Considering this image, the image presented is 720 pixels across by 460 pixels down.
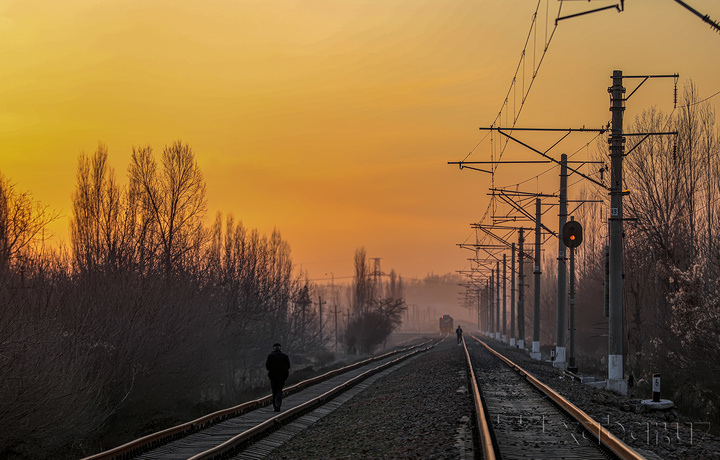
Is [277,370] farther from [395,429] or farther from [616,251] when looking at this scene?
[616,251]

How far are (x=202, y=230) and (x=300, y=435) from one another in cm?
3259

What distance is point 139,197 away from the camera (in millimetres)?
45781

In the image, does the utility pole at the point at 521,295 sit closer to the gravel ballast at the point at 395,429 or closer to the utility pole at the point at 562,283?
the utility pole at the point at 562,283

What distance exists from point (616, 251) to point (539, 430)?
12.4m

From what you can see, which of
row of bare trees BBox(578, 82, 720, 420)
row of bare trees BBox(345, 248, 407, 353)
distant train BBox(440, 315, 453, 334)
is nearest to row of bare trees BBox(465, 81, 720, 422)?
row of bare trees BBox(578, 82, 720, 420)

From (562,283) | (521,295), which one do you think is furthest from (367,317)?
(562,283)

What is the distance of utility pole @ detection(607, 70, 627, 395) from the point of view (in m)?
25.0

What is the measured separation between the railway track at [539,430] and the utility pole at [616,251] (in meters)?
4.17

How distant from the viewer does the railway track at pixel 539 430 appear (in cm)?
1158

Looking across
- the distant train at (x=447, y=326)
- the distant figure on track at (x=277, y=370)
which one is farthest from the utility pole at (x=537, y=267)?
the distant train at (x=447, y=326)

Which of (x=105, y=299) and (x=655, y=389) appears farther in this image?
(x=105, y=299)

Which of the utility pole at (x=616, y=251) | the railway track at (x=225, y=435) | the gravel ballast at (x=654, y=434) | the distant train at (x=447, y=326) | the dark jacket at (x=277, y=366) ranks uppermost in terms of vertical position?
the utility pole at (x=616, y=251)

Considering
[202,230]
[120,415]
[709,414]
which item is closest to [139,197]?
[202,230]

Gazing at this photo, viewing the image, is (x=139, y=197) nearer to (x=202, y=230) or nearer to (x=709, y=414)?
(x=202, y=230)
